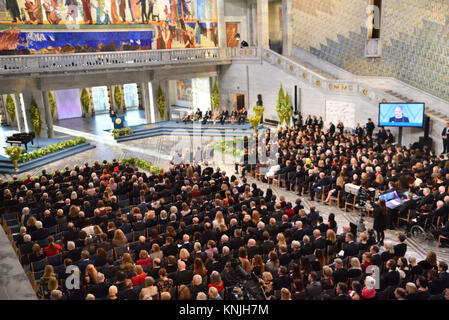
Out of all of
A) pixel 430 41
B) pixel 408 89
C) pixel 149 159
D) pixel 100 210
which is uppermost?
pixel 430 41

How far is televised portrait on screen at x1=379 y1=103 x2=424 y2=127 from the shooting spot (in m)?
17.9

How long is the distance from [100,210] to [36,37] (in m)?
15.4

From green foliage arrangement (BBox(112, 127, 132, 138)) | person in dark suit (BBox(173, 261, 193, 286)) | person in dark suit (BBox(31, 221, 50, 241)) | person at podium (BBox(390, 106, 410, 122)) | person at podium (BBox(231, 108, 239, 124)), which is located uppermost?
person at podium (BBox(390, 106, 410, 122))

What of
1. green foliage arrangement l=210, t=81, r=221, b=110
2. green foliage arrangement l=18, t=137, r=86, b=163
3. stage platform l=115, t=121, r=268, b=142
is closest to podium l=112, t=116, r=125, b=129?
stage platform l=115, t=121, r=268, b=142

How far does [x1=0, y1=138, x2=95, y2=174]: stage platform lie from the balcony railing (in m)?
3.82

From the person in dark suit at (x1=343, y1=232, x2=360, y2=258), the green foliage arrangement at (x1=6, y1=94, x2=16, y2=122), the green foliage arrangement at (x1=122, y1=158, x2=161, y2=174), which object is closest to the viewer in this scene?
the person in dark suit at (x1=343, y1=232, x2=360, y2=258)

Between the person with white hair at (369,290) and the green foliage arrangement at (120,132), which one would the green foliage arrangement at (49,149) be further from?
the person with white hair at (369,290)

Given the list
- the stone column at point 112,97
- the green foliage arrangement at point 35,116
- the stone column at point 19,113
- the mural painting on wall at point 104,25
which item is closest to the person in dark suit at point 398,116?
the mural painting on wall at point 104,25

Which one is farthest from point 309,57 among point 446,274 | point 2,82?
point 446,274

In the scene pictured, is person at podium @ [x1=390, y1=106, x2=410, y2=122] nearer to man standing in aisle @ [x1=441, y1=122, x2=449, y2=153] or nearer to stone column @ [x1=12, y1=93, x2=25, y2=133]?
man standing in aisle @ [x1=441, y1=122, x2=449, y2=153]

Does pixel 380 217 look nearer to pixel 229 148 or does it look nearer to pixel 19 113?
pixel 229 148

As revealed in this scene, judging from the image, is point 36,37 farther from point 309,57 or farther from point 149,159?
point 309,57

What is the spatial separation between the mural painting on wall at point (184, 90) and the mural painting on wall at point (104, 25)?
5756 mm

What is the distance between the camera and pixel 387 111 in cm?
1866
